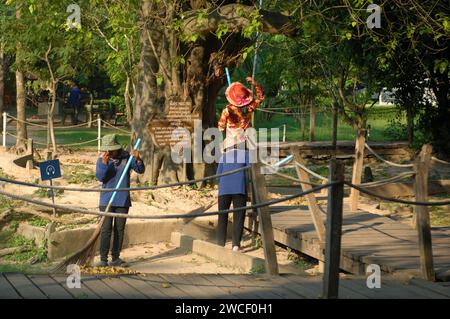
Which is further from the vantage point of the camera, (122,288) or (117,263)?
(117,263)

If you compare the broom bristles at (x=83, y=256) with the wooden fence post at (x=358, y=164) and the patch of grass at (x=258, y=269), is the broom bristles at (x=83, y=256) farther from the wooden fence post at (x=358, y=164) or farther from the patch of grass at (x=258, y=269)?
the wooden fence post at (x=358, y=164)

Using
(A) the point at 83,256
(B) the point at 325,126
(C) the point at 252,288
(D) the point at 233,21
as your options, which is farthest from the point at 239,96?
(B) the point at 325,126

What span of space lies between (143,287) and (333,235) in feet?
Result: 5.35

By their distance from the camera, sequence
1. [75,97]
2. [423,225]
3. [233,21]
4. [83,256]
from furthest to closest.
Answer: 1. [75,97]
2. [233,21]
3. [83,256]
4. [423,225]

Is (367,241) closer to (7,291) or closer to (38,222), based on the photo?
(7,291)

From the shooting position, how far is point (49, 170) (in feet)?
41.8

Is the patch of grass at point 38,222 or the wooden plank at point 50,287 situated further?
the patch of grass at point 38,222

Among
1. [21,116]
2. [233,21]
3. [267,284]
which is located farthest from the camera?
[21,116]

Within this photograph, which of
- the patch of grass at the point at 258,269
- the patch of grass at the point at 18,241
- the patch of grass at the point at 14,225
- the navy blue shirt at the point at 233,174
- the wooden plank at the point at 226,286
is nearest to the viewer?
the wooden plank at the point at 226,286

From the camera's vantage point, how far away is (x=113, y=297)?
730cm

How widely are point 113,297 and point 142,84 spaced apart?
29.6 feet

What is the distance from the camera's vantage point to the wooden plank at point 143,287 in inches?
292

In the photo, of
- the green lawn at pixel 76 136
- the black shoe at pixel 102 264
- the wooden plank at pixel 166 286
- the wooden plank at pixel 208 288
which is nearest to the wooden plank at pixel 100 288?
the wooden plank at pixel 166 286

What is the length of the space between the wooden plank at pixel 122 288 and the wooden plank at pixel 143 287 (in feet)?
0.14
